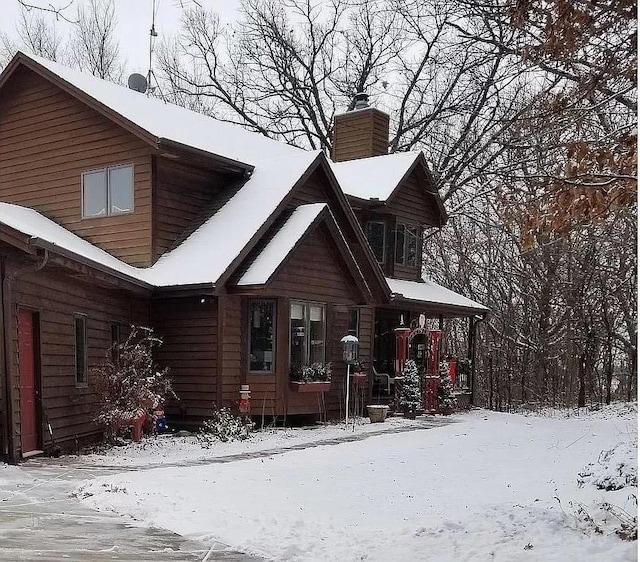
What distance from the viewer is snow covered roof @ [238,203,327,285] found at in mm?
13664

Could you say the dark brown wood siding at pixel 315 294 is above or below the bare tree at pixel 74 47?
below

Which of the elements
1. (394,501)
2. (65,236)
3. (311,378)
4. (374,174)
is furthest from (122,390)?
(374,174)

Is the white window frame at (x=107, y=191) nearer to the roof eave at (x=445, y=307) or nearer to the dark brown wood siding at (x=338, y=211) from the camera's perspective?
the dark brown wood siding at (x=338, y=211)

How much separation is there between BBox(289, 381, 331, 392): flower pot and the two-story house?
0.15 metres

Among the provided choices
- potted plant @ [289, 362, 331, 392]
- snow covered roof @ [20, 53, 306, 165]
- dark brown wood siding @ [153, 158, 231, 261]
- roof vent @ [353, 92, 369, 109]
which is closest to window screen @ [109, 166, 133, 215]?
dark brown wood siding @ [153, 158, 231, 261]

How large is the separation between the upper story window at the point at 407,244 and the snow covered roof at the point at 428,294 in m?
0.58

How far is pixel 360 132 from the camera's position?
23.7m

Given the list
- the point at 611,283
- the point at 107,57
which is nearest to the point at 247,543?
the point at 611,283

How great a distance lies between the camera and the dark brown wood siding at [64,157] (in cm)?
1506

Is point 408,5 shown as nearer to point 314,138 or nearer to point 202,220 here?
point 202,220

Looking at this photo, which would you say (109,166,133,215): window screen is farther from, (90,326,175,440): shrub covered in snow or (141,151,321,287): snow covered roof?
(90,326,175,440): shrub covered in snow

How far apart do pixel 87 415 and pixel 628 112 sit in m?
9.06

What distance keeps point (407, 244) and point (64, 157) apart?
30.2 ft

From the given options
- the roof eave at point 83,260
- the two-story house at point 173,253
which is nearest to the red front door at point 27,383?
the two-story house at point 173,253
